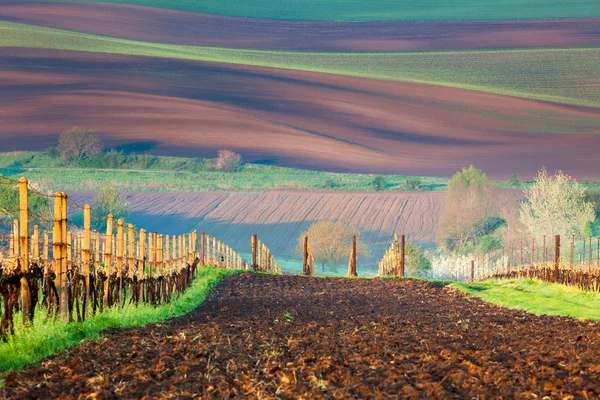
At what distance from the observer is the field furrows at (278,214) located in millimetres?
97500

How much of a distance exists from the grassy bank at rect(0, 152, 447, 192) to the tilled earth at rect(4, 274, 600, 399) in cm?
9046

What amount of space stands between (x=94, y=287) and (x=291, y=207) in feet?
293

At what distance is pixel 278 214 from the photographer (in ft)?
339

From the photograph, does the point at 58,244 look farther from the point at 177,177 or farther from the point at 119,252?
the point at 177,177

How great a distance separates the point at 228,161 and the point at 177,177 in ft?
33.4

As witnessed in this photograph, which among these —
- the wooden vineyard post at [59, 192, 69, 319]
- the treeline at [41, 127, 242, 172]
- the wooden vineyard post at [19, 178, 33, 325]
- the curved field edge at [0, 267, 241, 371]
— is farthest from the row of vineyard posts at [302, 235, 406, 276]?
the treeline at [41, 127, 242, 172]

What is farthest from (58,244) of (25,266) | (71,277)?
(71,277)

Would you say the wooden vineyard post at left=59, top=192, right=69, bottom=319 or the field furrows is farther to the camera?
the field furrows

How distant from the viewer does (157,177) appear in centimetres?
11756

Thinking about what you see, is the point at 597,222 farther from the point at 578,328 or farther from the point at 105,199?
the point at 578,328

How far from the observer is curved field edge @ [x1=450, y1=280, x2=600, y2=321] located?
76.5 feet

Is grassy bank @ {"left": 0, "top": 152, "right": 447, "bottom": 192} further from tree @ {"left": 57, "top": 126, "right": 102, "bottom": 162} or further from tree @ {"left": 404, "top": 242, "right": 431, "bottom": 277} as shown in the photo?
tree @ {"left": 404, "top": 242, "right": 431, "bottom": 277}

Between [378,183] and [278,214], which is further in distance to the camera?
[378,183]

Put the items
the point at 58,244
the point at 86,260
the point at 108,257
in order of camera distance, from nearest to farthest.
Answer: the point at 58,244
the point at 86,260
the point at 108,257
